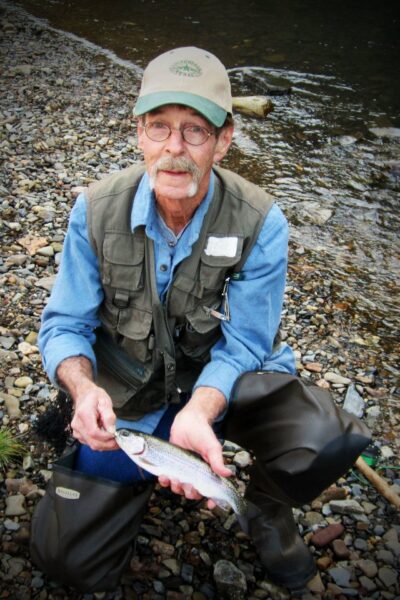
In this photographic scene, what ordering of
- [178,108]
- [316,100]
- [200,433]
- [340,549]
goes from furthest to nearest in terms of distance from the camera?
[316,100] < [340,549] < [178,108] < [200,433]

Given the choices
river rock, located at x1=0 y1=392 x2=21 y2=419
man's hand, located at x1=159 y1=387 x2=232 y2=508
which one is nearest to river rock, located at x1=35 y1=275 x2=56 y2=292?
river rock, located at x1=0 y1=392 x2=21 y2=419

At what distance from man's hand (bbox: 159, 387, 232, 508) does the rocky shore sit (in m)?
0.72

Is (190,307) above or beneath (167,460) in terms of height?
above

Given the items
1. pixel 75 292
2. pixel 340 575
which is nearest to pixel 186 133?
pixel 75 292

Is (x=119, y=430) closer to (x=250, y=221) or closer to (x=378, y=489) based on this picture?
(x=250, y=221)

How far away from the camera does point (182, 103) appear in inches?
102

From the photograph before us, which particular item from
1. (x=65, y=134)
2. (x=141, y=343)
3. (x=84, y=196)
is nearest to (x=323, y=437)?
(x=141, y=343)

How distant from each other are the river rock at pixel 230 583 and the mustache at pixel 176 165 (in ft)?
6.95

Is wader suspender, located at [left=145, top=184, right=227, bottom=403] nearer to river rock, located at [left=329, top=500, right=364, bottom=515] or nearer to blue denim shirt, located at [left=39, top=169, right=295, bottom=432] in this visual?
blue denim shirt, located at [left=39, top=169, right=295, bottom=432]

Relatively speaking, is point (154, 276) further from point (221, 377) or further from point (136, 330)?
point (221, 377)

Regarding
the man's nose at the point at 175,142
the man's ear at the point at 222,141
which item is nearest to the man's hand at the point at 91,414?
the man's nose at the point at 175,142

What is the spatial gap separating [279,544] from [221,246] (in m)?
1.66

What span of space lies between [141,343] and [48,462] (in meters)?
1.12

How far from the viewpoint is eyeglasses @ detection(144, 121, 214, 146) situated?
2717mm
